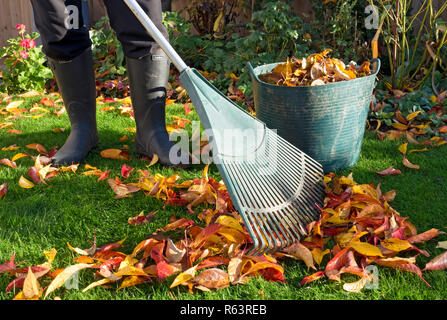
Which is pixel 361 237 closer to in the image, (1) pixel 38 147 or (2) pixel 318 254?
(2) pixel 318 254

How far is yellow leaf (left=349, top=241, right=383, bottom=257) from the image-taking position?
1.62 metres

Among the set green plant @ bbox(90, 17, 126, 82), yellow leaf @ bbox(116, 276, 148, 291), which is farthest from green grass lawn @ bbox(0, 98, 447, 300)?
green plant @ bbox(90, 17, 126, 82)

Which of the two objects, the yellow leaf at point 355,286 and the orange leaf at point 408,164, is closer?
the yellow leaf at point 355,286

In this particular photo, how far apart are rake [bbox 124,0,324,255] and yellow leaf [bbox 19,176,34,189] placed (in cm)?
102

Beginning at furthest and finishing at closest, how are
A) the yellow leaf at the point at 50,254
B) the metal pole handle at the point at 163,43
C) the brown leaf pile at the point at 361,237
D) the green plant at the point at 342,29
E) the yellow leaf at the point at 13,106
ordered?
1. the green plant at the point at 342,29
2. the yellow leaf at the point at 13,106
3. the metal pole handle at the point at 163,43
4. the yellow leaf at the point at 50,254
5. the brown leaf pile at the point at 361,237

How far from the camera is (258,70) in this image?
2496 millimetres

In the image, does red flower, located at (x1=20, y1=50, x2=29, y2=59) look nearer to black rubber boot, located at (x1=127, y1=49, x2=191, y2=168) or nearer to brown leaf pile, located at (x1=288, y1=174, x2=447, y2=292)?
black rubber boot, located at (x1=127, y1=49, x2=191, y2=168)

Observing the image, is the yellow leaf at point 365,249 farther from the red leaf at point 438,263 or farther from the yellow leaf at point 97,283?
the yellow leaf at point 97,283

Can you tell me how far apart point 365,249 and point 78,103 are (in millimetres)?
1835

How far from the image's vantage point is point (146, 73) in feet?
8.16

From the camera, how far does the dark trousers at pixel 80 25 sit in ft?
7.67

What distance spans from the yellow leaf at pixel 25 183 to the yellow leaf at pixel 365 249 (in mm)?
1569

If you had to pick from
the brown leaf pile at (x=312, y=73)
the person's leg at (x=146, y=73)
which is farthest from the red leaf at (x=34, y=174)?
the brown leaf pile at (x=312, y=73)

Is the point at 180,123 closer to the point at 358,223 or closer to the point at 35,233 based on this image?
the point at 35,233
